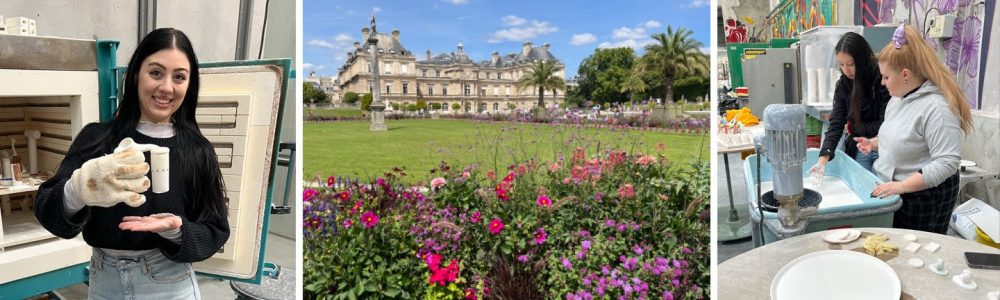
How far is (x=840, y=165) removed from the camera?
56.7 inches

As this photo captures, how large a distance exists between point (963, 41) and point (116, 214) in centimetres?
201

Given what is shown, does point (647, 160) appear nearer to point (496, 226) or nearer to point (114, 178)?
point (496, 226)

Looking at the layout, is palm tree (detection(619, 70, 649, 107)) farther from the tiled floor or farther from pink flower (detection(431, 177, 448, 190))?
the tiled floor

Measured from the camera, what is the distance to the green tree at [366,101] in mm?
2680

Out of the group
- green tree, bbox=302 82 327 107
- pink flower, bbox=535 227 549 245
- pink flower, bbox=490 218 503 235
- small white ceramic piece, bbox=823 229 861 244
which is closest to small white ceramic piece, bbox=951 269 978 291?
small white ceramic piece, bbox=823 229 861 244

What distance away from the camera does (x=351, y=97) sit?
8.76 ft

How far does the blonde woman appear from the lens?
4.11 ft

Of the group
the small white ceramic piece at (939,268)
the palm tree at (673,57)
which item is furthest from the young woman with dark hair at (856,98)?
the palm tree at (673,57)

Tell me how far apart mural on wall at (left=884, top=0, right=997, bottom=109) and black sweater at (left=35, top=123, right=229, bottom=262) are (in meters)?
1.82

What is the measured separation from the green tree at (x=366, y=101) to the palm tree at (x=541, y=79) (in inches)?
26.2

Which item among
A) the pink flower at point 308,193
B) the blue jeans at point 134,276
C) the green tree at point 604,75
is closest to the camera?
the blue jeans at point 134,276

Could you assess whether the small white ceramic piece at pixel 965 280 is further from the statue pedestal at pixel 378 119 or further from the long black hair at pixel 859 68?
the statue pedestal at pixel 378 119

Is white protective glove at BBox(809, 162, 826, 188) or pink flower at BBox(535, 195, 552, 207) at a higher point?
white protective glove at BBox(809, 162, 826, 188)

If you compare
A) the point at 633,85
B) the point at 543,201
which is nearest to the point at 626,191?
the point at 543,201
